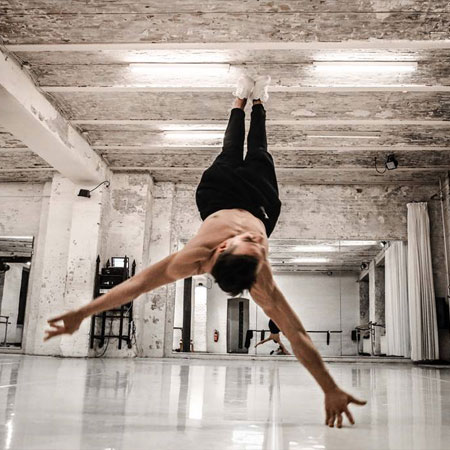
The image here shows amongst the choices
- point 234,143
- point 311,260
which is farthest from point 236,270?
point 311,260

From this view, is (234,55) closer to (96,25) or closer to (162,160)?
(96,25)

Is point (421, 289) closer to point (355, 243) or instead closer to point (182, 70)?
point (355, 243)

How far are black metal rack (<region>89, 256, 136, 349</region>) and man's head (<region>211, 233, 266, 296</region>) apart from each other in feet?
25.3

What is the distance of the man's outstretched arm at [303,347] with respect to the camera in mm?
2180

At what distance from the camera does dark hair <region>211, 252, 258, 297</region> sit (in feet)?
7.14

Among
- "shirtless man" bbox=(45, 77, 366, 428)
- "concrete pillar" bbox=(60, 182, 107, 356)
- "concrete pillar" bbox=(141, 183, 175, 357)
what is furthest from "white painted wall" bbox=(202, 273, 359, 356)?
"shirtless man" bbox=(45, 77, 366, 428)

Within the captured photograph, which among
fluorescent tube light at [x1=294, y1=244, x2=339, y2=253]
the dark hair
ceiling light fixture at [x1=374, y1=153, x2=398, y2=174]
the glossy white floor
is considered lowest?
the glossy white floor

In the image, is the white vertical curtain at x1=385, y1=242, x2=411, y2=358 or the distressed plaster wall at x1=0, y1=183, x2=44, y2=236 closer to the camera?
the white vertical curtain at x1=385, y1=242, x2=411, y2=358

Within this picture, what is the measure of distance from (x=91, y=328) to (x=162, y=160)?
3.72m

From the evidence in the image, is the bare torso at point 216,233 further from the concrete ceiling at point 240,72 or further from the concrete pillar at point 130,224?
the concrete pillar at point 130,224

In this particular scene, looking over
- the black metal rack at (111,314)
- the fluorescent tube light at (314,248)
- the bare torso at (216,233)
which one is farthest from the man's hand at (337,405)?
the fluorescent tube light at (314,248)

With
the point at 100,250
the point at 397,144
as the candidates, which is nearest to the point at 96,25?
the point at 100,250

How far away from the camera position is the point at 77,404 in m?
2.71

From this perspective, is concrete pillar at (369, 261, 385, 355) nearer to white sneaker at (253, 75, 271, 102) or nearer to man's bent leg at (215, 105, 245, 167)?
white sneaker at (253, 75, 271, 102)
